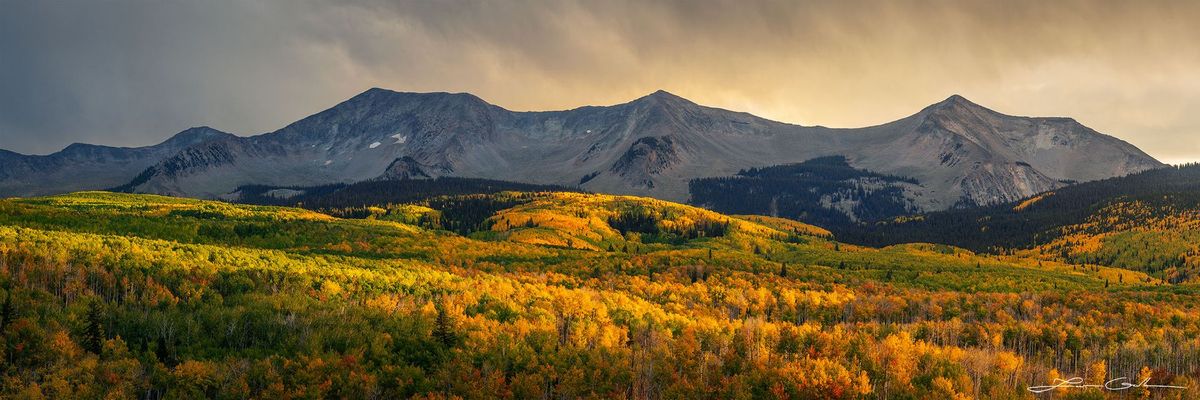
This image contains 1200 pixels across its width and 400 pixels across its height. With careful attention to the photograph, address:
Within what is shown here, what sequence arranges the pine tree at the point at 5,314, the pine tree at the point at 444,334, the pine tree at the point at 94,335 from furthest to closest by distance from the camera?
the pine tree at the point at 444,334 < the pine tree at the point at 94,335 < the pine tree at the point at 5,314

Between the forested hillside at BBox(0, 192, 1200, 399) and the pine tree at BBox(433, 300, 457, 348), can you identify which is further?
the pine tree at BBox(433, 300, 457, 348)

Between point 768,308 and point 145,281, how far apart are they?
2754 inches

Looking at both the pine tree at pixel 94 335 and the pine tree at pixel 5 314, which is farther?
the pine tree at pixel 94 335

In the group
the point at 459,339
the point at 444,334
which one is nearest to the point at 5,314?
the point at 444,334

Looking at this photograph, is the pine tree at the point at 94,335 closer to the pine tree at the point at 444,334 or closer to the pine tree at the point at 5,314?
the pine tree at the point at 5,314

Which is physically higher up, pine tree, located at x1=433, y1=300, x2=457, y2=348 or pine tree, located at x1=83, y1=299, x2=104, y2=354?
pine tree, located at x1=83, y1=299, x2=104, y2=354

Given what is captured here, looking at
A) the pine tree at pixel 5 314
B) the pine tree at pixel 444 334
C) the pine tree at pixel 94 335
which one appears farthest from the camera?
the pine tree at pixel 444 334

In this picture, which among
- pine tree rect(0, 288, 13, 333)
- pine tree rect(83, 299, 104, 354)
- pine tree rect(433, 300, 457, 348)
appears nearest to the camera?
pine tree rect(0, 288, 13, 333)

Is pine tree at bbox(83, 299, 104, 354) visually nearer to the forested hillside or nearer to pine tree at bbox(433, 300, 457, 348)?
the forested hillside

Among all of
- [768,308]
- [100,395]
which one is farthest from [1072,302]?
[100,395]

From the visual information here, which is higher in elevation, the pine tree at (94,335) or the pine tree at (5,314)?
the pine tree at (5,314)

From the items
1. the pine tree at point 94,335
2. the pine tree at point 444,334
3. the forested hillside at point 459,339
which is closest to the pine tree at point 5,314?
the forested hillside at point 459,339

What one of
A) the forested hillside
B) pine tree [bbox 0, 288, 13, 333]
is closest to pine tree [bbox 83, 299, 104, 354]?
the forested hillside

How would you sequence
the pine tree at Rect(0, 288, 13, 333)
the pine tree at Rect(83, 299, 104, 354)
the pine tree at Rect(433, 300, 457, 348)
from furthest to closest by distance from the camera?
the pine tree at Rect(433, 300, 457, 348) → the pine tree at Rect(83, 299, 104, 354) → the pine tree at Rect(0, 288, 13, 333)
